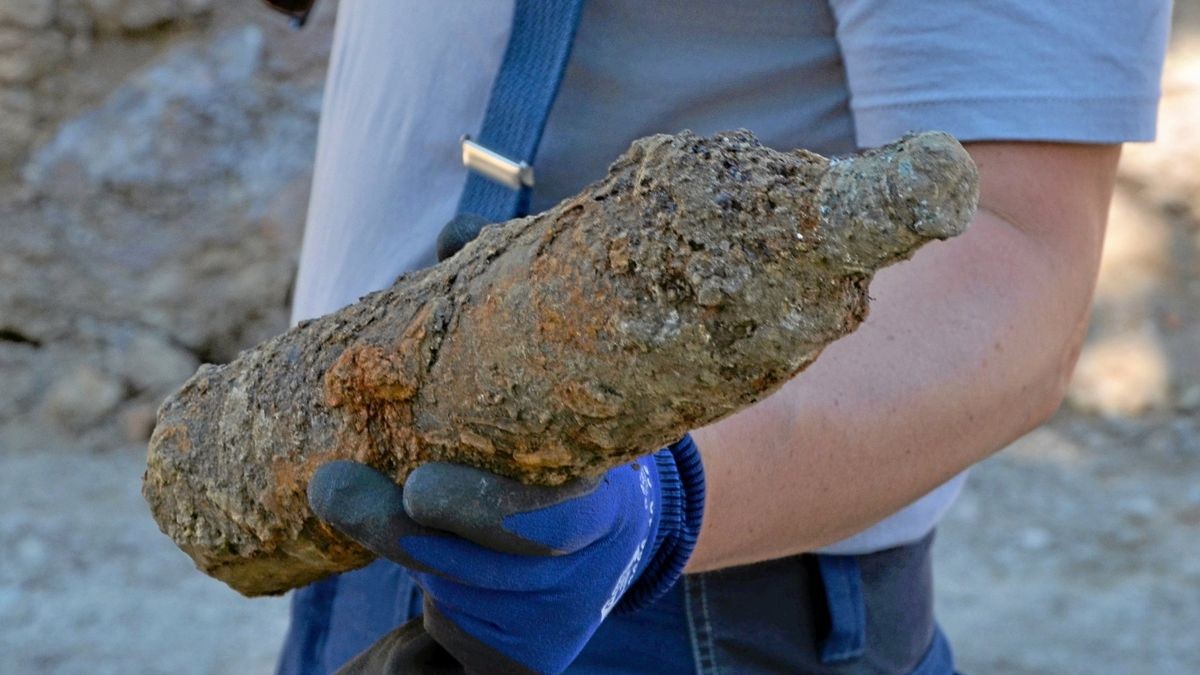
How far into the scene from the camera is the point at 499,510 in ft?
2.90

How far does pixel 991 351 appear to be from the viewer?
1.06m

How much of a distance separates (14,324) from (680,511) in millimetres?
2983

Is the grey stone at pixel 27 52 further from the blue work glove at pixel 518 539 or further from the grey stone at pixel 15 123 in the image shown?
the blue work glove at pixel 518 539

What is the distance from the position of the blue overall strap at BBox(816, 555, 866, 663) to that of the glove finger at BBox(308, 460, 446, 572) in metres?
0.48

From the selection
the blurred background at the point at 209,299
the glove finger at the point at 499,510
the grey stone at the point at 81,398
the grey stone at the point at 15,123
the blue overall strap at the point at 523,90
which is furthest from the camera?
the grey stone at the point at 81,398

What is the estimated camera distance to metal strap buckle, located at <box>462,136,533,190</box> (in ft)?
3.75

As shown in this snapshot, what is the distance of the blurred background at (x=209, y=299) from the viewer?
314 cm

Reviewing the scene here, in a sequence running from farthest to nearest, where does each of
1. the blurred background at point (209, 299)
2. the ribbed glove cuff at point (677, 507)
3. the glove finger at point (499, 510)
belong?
the blurred background at point (209, 299)
the ribbed glove cuff at point (677, 507)
the glove finger at point (499, 510)

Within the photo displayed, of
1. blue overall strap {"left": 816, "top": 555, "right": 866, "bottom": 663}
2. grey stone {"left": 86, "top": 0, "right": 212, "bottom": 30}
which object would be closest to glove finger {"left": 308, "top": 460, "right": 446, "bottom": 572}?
blue overall strap {"left": 816, "top": 555, "right": 866, "bottom": 663}

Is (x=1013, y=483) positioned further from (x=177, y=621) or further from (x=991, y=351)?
(x=991, y=351)

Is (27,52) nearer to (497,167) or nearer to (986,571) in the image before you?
(497,167)

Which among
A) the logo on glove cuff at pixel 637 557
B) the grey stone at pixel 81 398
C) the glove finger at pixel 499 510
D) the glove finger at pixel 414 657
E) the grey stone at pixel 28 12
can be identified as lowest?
the grey stone at pixel 81 398

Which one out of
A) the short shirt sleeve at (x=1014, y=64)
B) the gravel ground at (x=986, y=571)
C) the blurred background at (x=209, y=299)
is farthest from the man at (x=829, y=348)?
the blurred background at (x=209, y=299)

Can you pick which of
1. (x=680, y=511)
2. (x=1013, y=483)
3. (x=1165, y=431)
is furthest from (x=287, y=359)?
(x=1165, y=431)
